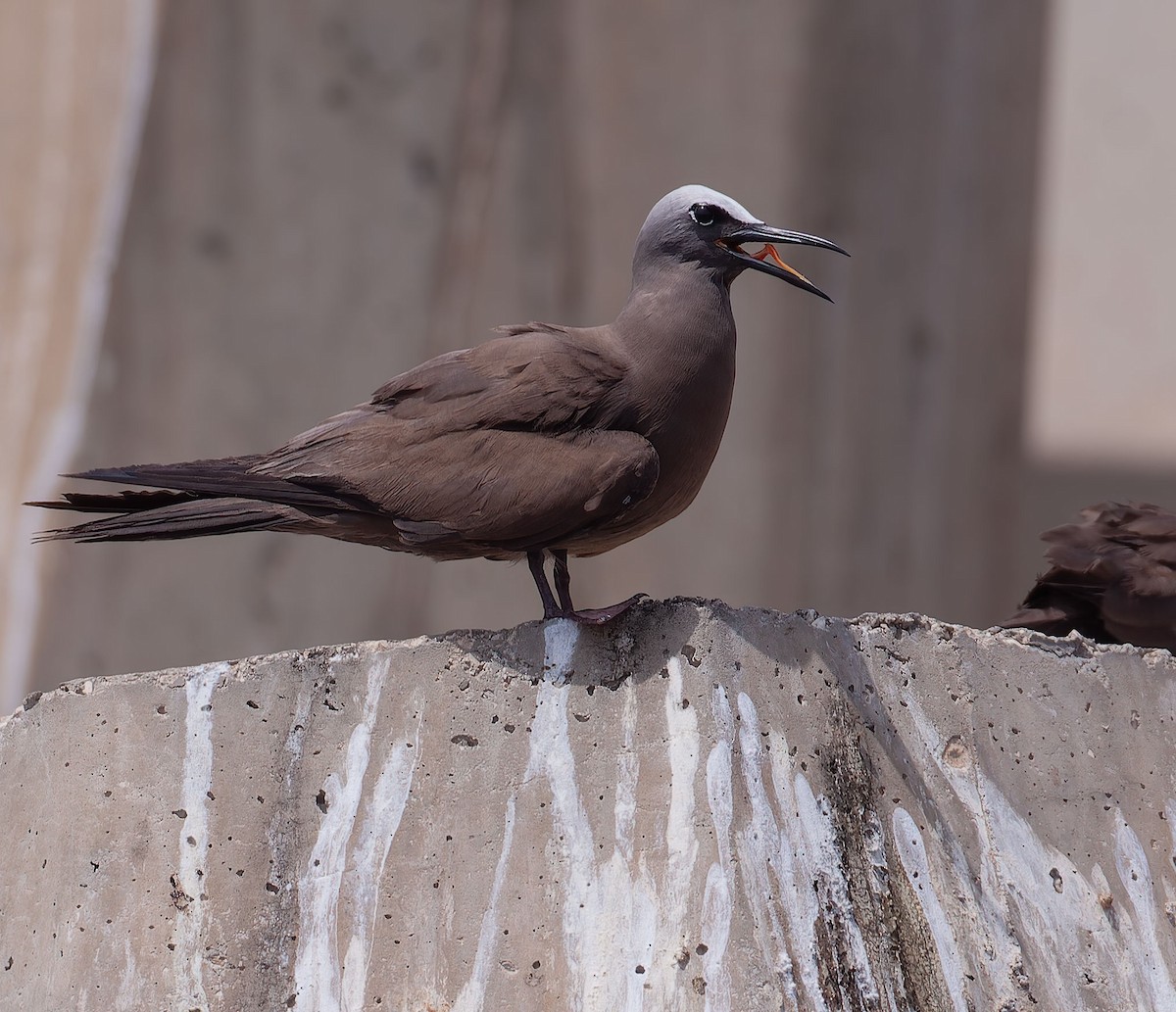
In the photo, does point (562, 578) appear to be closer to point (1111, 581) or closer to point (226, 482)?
point (226, 482)

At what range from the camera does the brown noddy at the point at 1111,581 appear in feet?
12.2

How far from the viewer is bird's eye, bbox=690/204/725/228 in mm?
3289

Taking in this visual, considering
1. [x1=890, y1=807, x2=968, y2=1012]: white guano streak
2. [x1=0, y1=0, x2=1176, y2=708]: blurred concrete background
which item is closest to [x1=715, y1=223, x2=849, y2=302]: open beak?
[x1=890, y1=807, x2=968, y2=1012]: white guano streak

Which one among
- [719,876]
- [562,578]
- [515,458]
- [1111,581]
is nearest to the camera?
[719,876]

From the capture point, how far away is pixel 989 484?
7.63 meters

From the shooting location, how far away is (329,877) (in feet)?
9.27

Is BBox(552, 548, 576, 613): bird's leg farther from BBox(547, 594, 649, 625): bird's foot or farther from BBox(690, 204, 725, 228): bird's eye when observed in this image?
BBox(690, 204, 725, 228): bird's eye

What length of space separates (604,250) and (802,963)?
5.00 meters

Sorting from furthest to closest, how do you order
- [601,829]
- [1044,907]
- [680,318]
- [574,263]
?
1. [574,263]
2. [680,318]
3. [1044,907]
4. [601,829]

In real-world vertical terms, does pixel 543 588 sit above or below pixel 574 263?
below

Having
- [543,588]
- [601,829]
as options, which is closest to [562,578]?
[543,588]

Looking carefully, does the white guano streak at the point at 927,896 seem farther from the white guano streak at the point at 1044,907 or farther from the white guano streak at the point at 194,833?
the white guano streak at the point at 194,833

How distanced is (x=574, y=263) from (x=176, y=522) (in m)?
4.32

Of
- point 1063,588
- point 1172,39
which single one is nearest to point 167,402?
point 1063,588
